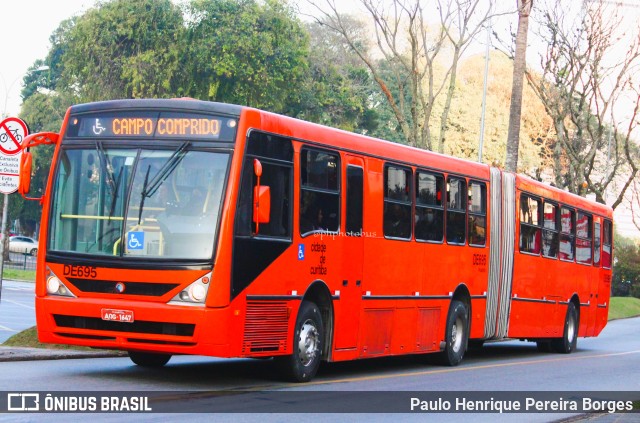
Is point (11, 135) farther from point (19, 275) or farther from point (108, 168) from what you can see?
point (19, 275)

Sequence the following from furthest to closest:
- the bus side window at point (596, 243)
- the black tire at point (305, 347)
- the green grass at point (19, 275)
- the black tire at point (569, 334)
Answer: the green grass at point (19, 275), the bus side window at point (596, 243), the black tire at point (569, 334), the black tire at point (305, 347)

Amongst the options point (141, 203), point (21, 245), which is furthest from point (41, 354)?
point (21, 245)

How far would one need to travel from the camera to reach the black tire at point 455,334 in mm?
18500

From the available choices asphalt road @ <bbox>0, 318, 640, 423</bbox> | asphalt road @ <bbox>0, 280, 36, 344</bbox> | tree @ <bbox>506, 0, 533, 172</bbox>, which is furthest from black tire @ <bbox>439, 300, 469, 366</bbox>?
tree @ <bbox>506, 0, 533, 172</bbox>

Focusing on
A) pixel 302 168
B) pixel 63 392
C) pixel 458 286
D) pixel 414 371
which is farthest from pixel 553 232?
pixel 63 392

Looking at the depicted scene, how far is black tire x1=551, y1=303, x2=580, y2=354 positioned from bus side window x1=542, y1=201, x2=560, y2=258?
1.86 metres

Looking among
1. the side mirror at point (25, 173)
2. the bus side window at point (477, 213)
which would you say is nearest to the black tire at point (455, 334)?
the bus side window at point (477, 213)

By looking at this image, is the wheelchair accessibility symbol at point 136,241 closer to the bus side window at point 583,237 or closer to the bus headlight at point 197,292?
the bus headlight at point 197,292

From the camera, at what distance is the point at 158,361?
14.6m

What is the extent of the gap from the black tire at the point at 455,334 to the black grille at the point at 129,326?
290 inches

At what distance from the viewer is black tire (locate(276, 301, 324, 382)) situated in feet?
44.0

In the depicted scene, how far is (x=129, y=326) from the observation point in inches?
476

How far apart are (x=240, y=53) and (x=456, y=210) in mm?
39934

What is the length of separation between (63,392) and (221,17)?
48498mm
